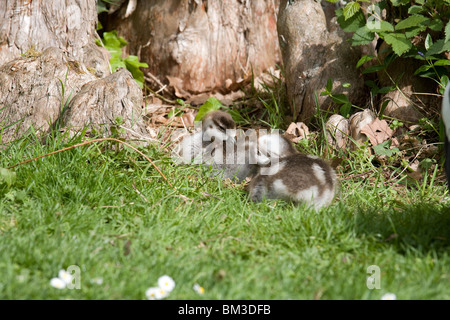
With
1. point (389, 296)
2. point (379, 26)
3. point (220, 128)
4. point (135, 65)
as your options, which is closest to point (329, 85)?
point (379, 26)

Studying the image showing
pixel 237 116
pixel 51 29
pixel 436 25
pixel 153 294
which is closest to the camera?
pixel 153 294

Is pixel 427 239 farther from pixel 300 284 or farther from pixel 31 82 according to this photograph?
pixel 31 82

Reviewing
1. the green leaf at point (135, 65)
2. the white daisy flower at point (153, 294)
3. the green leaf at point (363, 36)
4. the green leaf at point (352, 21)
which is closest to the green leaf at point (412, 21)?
the green leaf at point (363, 36)

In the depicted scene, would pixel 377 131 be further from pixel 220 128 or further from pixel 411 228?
pixel 411 228

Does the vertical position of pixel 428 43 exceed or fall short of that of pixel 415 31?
it falls short

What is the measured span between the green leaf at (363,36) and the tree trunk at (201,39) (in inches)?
80.7

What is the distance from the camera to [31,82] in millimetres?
5211

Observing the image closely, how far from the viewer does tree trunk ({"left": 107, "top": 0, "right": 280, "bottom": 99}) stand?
7172 mm

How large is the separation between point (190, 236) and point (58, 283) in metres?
0.98

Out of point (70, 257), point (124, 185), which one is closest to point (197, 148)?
point (124, 185)

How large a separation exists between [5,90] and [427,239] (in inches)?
161

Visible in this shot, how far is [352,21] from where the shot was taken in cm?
534

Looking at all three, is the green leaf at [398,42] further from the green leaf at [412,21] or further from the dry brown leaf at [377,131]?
the dry brown leaf at [377,131]

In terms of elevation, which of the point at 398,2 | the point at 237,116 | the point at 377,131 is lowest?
the point at 377,131
